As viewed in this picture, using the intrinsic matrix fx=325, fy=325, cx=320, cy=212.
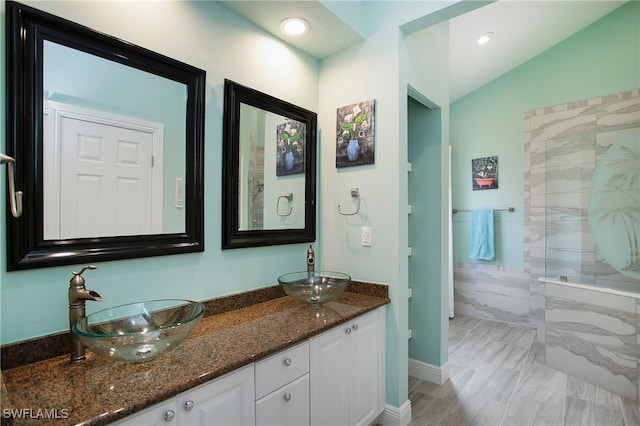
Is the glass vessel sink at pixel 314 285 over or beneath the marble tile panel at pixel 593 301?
over

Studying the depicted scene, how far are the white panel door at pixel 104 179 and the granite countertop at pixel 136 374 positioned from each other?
480 mm

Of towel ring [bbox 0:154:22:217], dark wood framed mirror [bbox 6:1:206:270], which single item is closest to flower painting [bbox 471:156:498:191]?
dark wood framed mirror [bbox 6:1:206:270]

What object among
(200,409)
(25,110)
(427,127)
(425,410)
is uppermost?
(427,127)

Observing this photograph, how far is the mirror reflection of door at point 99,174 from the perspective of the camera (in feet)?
3.90

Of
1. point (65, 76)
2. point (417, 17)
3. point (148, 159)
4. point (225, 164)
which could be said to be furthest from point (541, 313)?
point (65, 76)

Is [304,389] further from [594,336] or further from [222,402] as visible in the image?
[594,336]

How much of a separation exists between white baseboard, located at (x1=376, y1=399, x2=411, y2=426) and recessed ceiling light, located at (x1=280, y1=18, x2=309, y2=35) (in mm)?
2380

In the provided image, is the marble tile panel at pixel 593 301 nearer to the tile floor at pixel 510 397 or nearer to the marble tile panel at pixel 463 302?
the tile floor at pixel 510 397

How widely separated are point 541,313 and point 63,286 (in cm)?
350

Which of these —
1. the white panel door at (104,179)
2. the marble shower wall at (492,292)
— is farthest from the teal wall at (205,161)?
the marble shower wall at (492,292)

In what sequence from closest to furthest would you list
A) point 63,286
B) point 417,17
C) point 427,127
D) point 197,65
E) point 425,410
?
point 63,286, point 197,65, point 417,17, point 425,410, point 427,127

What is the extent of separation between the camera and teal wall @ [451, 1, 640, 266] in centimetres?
334

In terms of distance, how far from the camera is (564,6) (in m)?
3.06

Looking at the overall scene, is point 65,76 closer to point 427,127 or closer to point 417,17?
point 417,17
